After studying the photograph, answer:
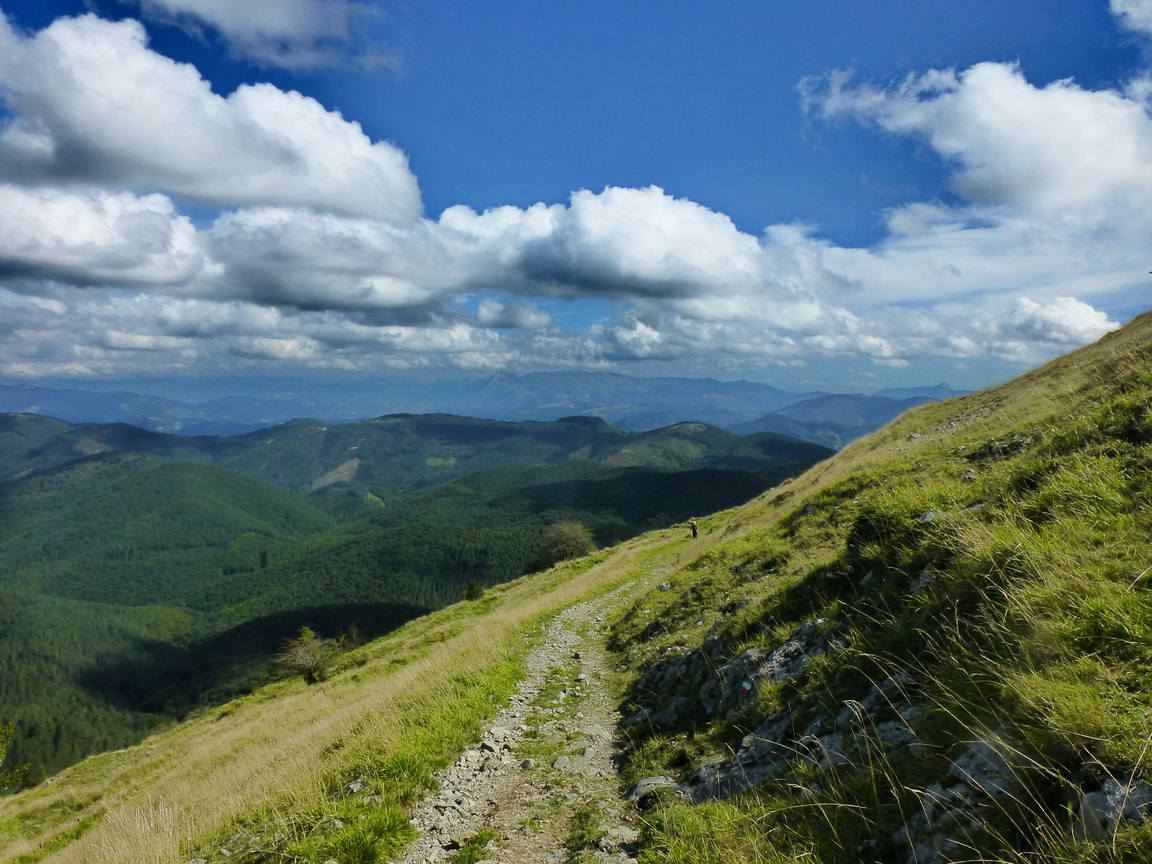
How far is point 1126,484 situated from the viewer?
23.1 feet

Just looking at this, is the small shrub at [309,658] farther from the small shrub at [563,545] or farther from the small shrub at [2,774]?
the small shrub at [563,545]

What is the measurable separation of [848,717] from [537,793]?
530 cm

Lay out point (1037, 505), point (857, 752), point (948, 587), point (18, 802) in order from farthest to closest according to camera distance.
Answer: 1. point (18, 802)
2. point (1037, 505)
3. point (948, 587)
4. point (857, 752)

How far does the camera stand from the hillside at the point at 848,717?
4.02 metres

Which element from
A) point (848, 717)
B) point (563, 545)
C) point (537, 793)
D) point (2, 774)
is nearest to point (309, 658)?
point (2, 774)

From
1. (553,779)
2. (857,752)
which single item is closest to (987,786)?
(857,752)

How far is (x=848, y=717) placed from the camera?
646cm

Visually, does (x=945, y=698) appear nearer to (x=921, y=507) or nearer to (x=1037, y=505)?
(x=1037, y=505)

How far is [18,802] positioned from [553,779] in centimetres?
4470

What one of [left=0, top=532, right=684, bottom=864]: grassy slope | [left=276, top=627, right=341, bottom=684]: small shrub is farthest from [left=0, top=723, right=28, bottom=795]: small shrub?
[left=0, top=532, right=684, bottom=864]: grassy slope

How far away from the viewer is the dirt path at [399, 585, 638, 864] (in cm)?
718

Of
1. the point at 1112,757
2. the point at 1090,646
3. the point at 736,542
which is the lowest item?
the point at 736,542

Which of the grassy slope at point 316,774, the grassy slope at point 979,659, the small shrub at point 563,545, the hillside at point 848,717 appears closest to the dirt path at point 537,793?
the hillside at point 848,717

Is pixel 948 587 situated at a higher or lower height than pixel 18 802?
higher
